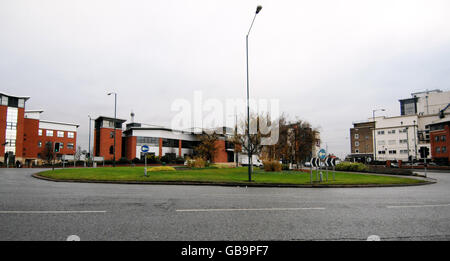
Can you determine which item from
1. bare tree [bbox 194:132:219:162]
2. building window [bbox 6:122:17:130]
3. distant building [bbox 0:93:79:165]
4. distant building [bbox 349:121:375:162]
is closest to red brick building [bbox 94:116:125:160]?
distant building [bbox 0:93:79:165]

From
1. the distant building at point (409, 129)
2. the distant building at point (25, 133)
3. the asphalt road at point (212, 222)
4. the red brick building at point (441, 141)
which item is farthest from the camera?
the distant building at point (409, 129)

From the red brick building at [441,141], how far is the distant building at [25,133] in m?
77.0

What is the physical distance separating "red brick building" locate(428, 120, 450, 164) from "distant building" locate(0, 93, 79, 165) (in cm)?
7705

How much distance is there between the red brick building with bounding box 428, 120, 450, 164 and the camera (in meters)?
54.1

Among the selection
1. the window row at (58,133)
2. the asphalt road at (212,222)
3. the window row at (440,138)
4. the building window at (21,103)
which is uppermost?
the building window at (21,103)

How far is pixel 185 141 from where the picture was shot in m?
73.4

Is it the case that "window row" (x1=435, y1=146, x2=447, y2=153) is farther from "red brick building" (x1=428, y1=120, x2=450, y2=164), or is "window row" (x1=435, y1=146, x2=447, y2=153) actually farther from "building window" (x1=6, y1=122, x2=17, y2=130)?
"building window" (x1=6, y1=122, x2=17, y2=130)

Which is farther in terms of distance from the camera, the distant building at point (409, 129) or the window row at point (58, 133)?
the distant building at point (409, 129)

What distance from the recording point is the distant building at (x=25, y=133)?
2058 inches

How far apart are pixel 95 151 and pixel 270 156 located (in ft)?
162

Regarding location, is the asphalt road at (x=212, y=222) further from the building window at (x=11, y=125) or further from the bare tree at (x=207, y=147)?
the building window at (x=11, y=125)

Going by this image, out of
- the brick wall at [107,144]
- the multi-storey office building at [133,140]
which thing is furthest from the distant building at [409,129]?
the brick wall at [107,144]

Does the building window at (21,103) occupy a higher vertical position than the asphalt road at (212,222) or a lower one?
higher
